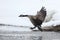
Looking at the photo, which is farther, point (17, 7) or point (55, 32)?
point (17, 7)

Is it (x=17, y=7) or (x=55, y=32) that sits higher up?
(x=55, y=32)

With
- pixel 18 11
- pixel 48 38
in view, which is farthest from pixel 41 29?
pixel 18 11

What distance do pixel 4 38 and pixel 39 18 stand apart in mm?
240

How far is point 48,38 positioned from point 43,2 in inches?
49.3

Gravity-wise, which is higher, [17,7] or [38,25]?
[38,25]

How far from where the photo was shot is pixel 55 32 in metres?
0.84

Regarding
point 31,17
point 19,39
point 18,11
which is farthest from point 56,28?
point 18,11

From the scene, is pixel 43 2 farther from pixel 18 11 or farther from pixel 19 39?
pixel 19 39

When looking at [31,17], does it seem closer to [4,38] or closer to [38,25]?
[38,25]

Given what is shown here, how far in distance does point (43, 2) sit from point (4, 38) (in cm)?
131

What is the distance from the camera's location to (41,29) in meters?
0.90

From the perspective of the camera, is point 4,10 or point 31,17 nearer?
point 31,17

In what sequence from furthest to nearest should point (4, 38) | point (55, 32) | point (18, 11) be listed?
Result: 1. point (18, 11)
2. point (55, 32)
3. point (4, 38)

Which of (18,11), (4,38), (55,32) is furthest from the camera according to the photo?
(18,11)
